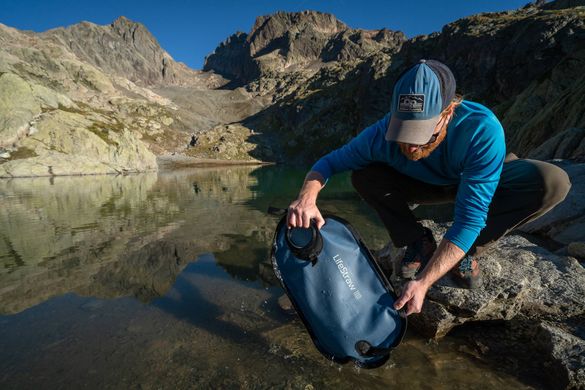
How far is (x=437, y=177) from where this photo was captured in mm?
4871

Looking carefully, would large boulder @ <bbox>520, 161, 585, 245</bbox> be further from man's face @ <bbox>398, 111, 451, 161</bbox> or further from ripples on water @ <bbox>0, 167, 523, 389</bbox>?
man's face @ <bbox>398, 111, 451, 161</bbox>

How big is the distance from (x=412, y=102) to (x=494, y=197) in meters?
2.41

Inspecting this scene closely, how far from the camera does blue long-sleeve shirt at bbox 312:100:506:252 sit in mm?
3445

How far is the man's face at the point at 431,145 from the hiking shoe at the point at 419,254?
1516mm

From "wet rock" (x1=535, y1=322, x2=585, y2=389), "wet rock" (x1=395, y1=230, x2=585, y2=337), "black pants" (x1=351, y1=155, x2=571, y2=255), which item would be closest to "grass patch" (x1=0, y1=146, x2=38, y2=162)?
"black pants" (x1=351, y1=155, x2=571, y2=255)

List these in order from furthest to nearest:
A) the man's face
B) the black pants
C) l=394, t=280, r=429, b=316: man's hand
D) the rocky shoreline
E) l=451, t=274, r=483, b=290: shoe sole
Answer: l=451, t=274, r=483, b=290: shoe sole
the rocky shoreline
the black pants
the man's face
l=394, t=280, r=429, b=316: man's hand

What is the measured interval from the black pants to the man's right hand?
73.9 inches

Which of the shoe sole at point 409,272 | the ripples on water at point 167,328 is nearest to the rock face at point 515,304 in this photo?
the ripples on water at point 167,328

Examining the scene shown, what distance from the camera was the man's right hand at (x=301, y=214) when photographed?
388 centimetres

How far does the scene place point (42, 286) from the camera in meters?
8.54

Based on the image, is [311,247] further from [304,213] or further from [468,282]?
[468,282]

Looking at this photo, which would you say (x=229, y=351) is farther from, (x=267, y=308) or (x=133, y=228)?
(x=133, y=228)

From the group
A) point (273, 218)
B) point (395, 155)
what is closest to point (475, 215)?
point (395, 155)

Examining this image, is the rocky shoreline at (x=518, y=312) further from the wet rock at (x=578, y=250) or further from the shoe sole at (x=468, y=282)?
the wet rock at (x=578, y=250)
